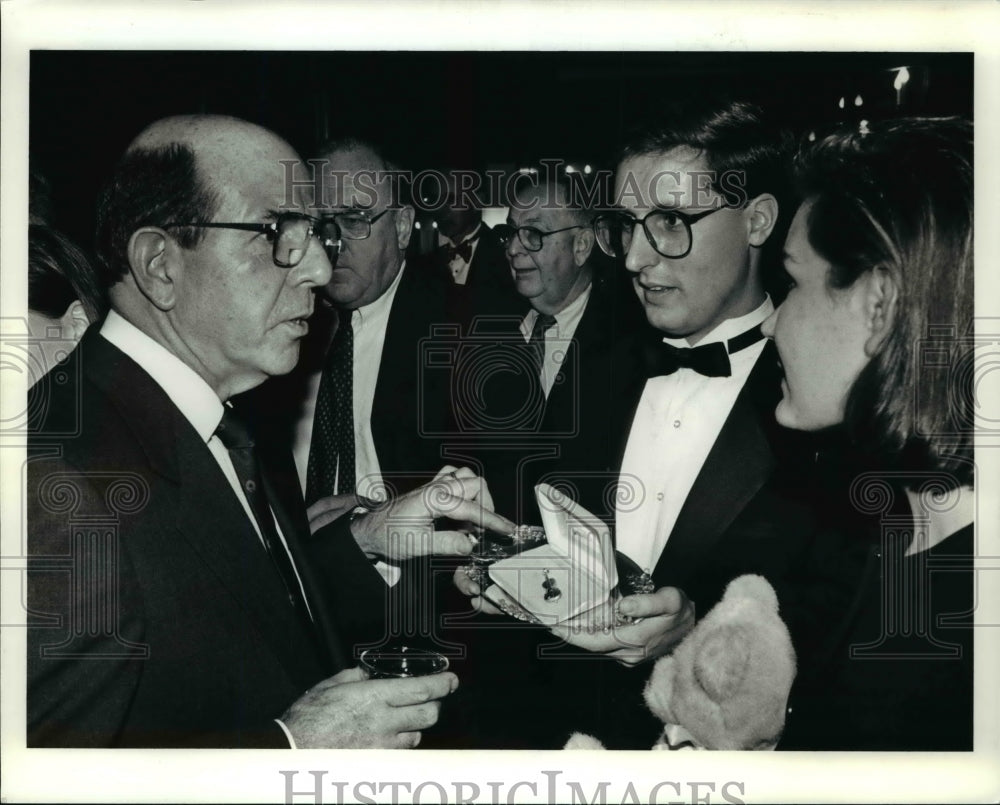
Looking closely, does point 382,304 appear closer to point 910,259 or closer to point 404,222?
point 404,222

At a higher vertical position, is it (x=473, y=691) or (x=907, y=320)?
(x=907, y=320)

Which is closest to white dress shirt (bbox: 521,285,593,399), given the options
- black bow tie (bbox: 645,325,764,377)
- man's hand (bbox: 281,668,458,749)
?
black bow tie (bbox: 645,325,764,377)

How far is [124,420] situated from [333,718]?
1.01 m

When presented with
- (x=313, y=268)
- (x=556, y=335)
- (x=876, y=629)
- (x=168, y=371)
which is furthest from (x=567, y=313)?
(x=876, y=629)

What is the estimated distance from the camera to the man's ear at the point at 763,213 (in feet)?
11.2

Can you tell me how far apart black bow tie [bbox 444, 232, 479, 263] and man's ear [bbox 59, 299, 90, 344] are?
3.34ft

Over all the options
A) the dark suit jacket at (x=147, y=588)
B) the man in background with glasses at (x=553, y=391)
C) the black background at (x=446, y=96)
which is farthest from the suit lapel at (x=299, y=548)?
the black background at (x=446, y=96)

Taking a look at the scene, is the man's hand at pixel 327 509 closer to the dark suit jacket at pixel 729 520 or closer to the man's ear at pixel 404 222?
the dark suit jacket at pixel 729 520

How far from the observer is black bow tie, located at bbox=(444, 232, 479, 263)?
3434 millimetres

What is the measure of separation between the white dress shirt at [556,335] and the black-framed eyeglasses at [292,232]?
0.60 m

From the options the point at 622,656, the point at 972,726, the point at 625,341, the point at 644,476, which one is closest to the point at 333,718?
the point at 622,656

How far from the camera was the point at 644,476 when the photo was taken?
3.46 metres

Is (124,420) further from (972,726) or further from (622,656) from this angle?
(972,726)

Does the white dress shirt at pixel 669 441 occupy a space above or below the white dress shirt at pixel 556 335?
below
